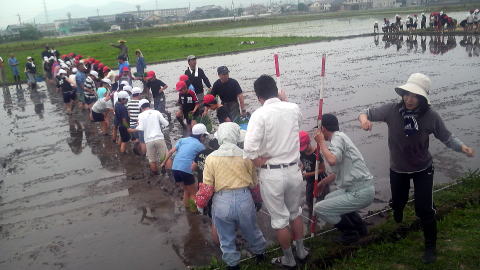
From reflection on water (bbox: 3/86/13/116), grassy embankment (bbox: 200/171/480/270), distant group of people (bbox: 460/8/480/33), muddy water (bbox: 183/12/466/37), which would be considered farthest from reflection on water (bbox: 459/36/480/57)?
reflection on water (bbox: 3/86/13/116)

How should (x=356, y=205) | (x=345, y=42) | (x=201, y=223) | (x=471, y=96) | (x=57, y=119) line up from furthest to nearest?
(x=345, y=42) → (x=57, y=119) → (x=471, y=96) → (x=201, y=223) → (x=356, y=205)

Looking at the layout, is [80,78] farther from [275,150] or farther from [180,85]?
[275,150]

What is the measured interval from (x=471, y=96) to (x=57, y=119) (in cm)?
1306

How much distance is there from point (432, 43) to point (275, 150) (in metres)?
24.3

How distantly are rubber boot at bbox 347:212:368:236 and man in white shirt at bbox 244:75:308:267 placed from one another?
3.04 feet

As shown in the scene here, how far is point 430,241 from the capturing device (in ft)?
13.2

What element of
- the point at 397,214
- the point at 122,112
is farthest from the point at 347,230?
the point at 122,112

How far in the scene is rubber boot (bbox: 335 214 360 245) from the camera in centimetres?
452

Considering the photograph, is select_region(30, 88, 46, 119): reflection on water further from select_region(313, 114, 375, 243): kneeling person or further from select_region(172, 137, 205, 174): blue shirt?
select_region(313, 114, 375, 243): kneeling person

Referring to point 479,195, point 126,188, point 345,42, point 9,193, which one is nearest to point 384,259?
point 479,195

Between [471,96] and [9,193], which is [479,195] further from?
[9,193]

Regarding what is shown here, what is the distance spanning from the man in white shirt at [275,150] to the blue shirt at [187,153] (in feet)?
A: 5.18

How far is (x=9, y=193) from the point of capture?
24.9 ft

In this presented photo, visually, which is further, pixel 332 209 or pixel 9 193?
pixel 9 193
